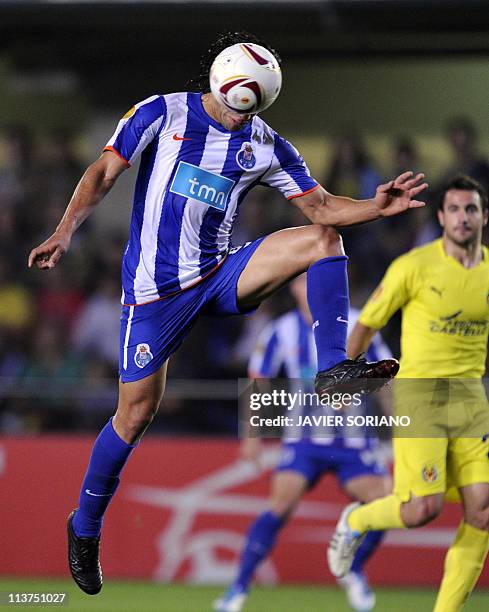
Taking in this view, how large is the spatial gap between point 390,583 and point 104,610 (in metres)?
2.18

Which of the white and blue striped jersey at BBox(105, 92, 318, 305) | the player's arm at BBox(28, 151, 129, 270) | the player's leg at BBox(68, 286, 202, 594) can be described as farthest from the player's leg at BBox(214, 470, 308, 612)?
the player's arm at BBox(28, 151, 129, 270)

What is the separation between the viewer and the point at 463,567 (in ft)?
19.7

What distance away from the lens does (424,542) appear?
8508mm

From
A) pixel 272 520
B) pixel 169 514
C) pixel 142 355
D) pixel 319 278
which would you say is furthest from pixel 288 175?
pixel 169 514

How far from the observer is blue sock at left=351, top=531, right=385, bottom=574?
24.6ft

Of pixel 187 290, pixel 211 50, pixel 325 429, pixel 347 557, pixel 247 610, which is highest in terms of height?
pixel 211 50

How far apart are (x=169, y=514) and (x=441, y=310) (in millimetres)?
3353

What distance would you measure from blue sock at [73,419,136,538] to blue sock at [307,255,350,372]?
1.09 meters

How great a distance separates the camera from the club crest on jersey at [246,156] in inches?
195

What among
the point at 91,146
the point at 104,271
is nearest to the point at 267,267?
the point at 104,271

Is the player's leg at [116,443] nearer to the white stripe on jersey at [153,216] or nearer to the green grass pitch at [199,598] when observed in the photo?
the white stripe on jersey at [153,216]

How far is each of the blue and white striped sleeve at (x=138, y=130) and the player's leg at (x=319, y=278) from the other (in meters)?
0.67

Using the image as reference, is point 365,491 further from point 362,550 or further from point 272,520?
A: point 272,520

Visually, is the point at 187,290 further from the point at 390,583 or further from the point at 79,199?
the point at 390,583
